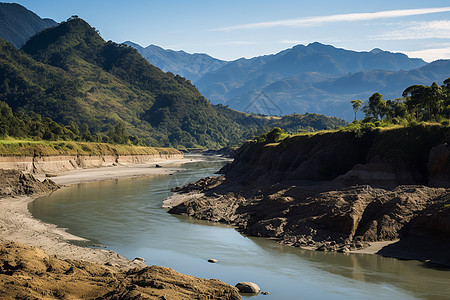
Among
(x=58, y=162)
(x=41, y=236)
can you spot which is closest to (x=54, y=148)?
(x=58, y=162)

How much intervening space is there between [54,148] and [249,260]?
83591 millimetres

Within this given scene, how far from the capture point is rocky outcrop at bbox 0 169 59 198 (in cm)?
5596

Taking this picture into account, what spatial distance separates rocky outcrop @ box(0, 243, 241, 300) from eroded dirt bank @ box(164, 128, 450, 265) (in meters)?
14.9

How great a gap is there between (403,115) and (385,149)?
1172 inches

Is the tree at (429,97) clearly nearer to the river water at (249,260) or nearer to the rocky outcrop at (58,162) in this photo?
the river water at (249,260)

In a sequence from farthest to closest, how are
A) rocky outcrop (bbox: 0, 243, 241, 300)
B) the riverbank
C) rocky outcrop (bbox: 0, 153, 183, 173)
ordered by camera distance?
rocky outcrop (bbox: 0, 153, 183, 173)
the riverbank
rocky outcrop (bbox: 0, 243, 241, 300)

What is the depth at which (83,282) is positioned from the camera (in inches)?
693

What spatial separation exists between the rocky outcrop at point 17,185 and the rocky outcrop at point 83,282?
3958cm

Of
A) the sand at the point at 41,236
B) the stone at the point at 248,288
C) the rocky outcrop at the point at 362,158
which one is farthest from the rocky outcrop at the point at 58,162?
the stone at the point at 248,288

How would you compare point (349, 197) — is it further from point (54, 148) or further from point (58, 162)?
point (54, 148)

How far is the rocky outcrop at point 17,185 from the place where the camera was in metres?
56.0

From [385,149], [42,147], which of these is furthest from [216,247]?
[42,147]

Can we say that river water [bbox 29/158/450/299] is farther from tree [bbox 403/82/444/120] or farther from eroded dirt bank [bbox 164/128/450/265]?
tree [bbox 403/82/444/120]

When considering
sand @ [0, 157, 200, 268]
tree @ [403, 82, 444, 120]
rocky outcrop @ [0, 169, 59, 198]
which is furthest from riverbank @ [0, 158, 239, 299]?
tree @ [403, 82, 444, 120]
